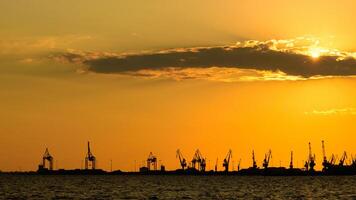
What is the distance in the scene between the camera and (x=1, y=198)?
387 ft

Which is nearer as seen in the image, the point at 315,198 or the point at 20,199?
the point at 20,199

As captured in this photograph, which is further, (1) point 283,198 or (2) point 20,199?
(1) point 283,198

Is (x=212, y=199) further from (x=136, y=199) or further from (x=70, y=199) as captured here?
(x=70, y=199)

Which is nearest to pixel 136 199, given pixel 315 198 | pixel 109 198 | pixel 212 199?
pixel 109 198

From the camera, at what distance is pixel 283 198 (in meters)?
125

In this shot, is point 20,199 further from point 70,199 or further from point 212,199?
point 212,199

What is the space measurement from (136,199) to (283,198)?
2534cm

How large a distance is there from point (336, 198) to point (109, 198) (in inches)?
1468

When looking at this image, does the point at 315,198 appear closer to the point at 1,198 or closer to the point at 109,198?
the point at 109,198

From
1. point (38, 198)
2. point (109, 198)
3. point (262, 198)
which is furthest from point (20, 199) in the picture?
point (262, 198)

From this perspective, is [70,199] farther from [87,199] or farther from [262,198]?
[262,198]

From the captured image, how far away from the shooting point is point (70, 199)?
118 meters

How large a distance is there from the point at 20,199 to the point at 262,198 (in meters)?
39.7

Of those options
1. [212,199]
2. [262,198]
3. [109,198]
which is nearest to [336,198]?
[262,198]
